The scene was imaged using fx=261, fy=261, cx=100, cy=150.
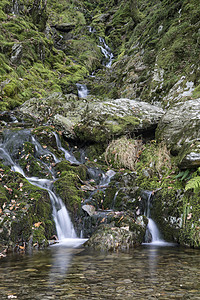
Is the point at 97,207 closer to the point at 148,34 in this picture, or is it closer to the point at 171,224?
the point at 171,224

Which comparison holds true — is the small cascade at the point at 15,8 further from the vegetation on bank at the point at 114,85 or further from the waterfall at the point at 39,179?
the waterfall at the point at 39,179

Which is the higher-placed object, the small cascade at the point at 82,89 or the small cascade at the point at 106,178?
the small cascade at the point at 82,89

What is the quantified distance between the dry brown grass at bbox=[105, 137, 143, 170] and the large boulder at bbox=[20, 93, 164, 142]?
1.46ft

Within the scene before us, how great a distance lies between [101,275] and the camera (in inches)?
126

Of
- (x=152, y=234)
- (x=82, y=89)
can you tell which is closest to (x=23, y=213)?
(x=152, y=234)

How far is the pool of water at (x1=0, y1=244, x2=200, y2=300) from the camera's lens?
260cm

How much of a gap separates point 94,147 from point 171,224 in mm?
4414

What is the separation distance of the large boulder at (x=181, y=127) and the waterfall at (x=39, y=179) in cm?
298

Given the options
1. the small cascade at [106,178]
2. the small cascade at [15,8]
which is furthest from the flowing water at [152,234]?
the small cascade at [15,8]

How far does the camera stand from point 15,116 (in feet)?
34.0

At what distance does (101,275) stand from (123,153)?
545 cm

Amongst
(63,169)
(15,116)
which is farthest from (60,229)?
(15,116)

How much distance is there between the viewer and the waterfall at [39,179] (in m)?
6.05

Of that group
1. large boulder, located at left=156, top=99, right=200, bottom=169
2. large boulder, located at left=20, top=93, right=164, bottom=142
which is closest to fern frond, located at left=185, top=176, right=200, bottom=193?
large boulder, located at left=156, top=99, right=200, bottom=169
